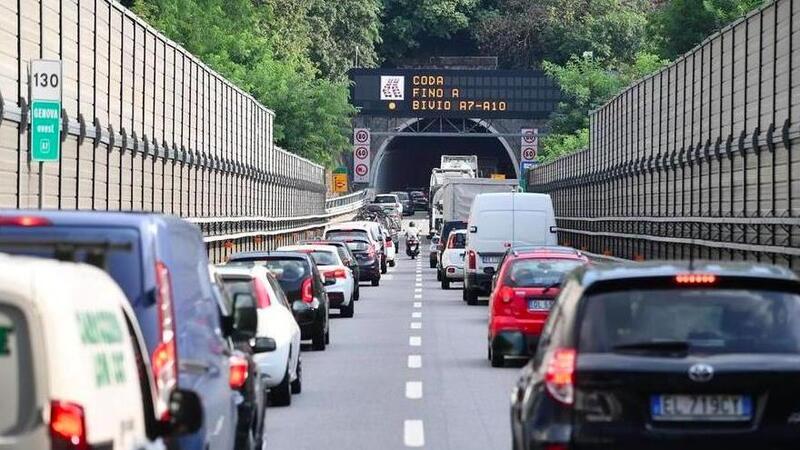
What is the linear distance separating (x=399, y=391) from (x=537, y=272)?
5052 millimetres

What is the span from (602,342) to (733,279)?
0.73 metres

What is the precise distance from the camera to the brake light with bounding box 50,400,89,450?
6.46 m

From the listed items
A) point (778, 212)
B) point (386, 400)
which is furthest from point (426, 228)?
point (386, 400)

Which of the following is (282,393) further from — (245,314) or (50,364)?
(50,364)

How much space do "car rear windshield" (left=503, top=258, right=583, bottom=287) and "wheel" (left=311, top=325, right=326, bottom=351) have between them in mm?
2875

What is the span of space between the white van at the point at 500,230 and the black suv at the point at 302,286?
13510 mm

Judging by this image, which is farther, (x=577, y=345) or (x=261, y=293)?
(x=261, y=293)

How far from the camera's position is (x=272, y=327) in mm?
18219

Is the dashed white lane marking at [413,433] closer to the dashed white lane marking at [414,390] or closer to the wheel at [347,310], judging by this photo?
the dashed white lane marking at [414,390]

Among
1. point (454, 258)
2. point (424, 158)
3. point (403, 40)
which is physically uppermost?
point (403, 40)

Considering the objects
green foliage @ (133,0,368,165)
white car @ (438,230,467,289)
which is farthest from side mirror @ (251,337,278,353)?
green foliage @ (133,0,368,165)

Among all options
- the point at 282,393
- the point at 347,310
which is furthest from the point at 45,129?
the point at 347,310

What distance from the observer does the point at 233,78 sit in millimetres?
99500

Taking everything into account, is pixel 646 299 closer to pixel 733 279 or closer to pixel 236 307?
pixel 733 279
